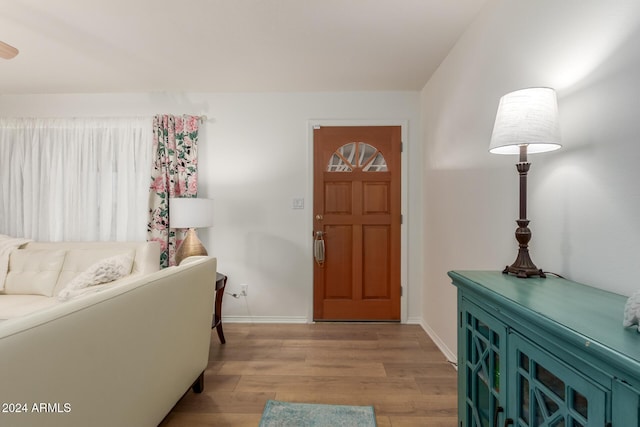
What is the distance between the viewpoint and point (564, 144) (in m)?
1.24

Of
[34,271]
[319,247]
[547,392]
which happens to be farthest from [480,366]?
[34,271]

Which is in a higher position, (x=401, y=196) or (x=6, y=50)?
(x=6, y=50)

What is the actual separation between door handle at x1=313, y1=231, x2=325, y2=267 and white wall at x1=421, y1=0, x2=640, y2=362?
4.24 ft

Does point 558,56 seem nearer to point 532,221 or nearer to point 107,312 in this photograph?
point 532,221

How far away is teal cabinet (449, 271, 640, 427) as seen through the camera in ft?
2.05

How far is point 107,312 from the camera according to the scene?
3.44ft

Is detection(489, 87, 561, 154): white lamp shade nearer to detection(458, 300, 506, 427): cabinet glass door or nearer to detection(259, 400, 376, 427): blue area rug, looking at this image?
detection(458, 300, 506, 427): cabinet glass door

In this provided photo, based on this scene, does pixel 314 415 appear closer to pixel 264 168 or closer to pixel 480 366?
pixel 480 366

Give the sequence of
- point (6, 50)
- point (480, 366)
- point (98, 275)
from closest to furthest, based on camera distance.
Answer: point (480, 366) → point (6, 50) → point (98, 275)

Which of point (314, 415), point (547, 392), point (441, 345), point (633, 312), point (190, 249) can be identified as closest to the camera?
point (633, 312)

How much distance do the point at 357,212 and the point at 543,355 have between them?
243cm

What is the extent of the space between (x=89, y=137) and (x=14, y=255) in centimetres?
130

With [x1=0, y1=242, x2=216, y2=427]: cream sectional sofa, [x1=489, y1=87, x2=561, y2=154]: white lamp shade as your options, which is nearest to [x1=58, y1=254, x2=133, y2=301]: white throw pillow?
[x1=0, y1=242, x2=216, y2=427]: cream sectional sofa

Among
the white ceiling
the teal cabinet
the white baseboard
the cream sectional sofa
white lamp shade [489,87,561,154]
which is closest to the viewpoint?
the teal cabinet
